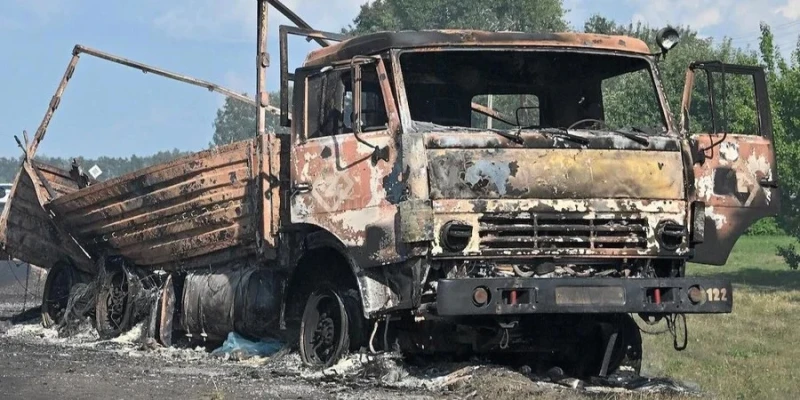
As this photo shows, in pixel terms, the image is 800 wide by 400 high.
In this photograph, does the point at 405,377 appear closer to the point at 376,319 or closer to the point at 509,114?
the point at 376,319

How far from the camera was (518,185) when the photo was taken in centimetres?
832

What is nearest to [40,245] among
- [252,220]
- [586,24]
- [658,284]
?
[252,220]

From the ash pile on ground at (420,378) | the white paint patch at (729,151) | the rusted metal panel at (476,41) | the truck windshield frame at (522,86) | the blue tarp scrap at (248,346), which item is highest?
the rusted metal panel at (476,41)

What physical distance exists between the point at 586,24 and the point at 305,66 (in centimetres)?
6458

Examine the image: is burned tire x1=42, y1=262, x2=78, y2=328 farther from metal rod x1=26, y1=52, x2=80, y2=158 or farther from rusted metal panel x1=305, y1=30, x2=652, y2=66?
rusted metal panel x1=305, y1=30, x2=652, y2=66

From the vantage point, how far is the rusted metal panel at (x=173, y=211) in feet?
35.4

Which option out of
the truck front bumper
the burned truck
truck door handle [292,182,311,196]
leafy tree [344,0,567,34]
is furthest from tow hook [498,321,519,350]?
leafy tree [344,0,567,34]

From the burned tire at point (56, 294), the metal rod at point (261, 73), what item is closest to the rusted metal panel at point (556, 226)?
the metal rod at point (261, 73)

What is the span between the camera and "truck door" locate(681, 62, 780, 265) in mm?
9000

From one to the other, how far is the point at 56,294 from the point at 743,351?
26.1ft

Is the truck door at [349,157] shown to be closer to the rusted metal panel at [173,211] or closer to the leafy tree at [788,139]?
the rusted metal panel at [173,211]

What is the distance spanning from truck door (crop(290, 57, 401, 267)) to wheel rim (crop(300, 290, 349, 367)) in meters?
0.70

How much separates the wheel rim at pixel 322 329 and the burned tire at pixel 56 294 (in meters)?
5.66

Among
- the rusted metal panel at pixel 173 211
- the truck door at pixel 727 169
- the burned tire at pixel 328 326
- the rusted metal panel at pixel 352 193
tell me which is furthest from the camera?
the rusted metal panel at pixel 173 211
